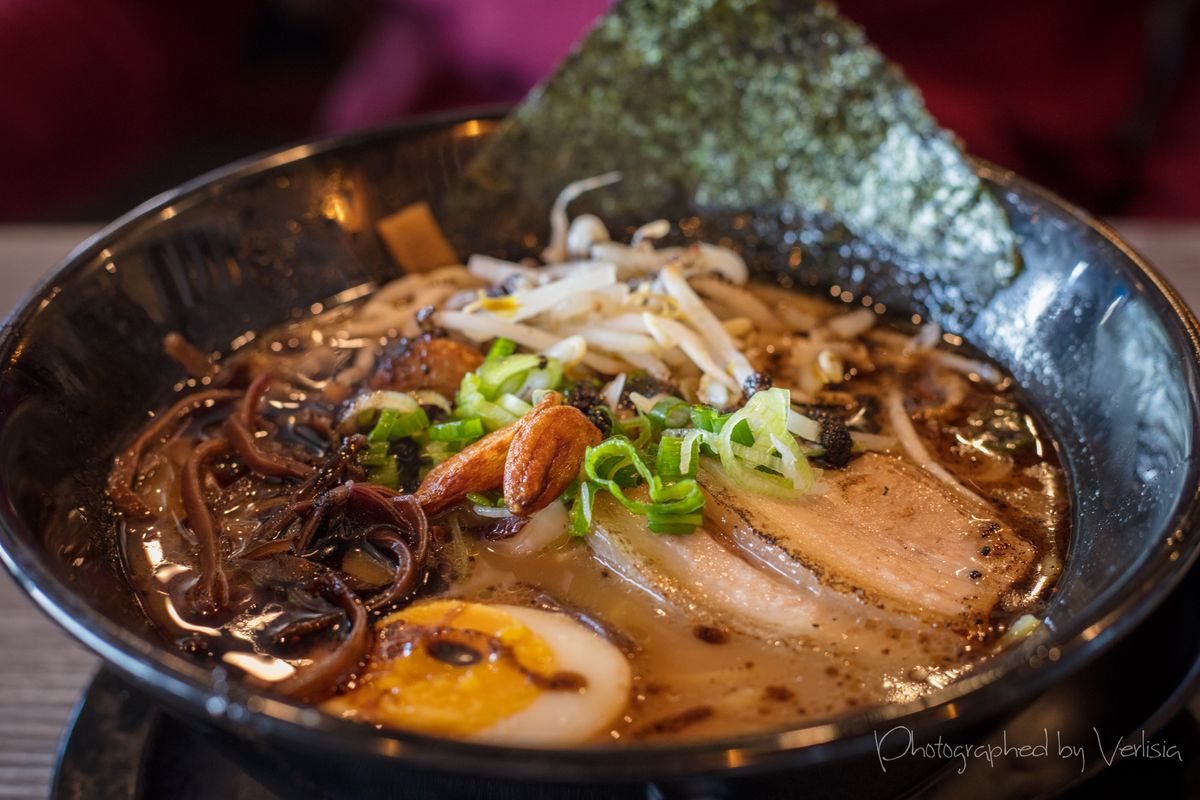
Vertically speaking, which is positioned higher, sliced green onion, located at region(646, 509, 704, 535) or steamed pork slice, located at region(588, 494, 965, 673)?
sliced green onion, located at region(646, 509, 704, 535)

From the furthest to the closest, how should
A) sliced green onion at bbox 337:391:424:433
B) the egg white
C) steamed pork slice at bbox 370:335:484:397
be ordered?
steamed pork slice at bbox 370:335:484:397, sliced green onion at bbox 337:391:424:433, the egg white

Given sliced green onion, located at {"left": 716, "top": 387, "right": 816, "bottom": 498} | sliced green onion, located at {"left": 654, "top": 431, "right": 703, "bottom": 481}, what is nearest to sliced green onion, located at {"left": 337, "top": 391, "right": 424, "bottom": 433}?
sliced green onion, located at {"left": 654, "top": 431, "right": 703, "bottom": 481}

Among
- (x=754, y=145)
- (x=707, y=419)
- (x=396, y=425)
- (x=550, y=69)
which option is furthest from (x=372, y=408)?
(x=550, y=69)

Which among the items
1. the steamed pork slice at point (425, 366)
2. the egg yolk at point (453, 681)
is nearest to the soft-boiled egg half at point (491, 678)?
the egg yolk at point (453, 681)

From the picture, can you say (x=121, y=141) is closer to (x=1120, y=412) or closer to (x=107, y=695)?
(x=107, y=695)

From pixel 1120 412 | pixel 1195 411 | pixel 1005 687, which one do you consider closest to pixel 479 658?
pixel 1005 687

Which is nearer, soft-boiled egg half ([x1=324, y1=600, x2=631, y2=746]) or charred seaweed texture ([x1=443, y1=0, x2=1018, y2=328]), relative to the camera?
soft-boiled egg half ([x1=324, y1=600, x2=631, y2=746])

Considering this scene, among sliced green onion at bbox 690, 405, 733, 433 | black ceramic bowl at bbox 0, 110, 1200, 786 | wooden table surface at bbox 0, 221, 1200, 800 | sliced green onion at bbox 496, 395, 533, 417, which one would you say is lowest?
wooden table surface at bbox 0, 221, 1200, 800

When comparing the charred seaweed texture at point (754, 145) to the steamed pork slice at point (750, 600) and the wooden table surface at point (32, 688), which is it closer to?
the steamed pork slice at point (750, 600)

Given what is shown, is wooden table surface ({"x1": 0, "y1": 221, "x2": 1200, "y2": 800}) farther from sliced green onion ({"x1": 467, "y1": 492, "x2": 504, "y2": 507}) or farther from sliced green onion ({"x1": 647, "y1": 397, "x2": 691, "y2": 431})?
sliced green onion ({"x1": 647, "y1": 397, "x2": 691, "y2": 431})
